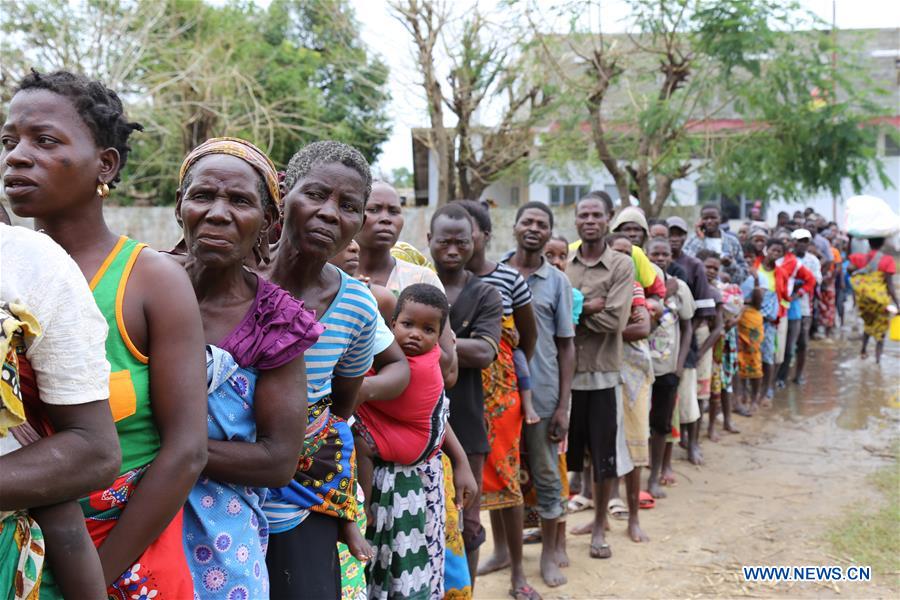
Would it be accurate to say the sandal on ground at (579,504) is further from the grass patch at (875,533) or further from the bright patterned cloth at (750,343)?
the bright patterned cloth at (750,343)

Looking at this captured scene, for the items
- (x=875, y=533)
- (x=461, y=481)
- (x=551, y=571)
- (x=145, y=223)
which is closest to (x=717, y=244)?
(x=875, y=533)

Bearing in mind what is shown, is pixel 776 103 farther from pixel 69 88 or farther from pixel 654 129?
pixel 69 88

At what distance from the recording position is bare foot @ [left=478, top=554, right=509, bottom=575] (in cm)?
469

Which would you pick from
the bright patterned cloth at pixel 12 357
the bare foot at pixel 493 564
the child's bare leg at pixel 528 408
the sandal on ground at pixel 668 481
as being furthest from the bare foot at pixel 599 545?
the bright patterned cloth at pixel 12 357

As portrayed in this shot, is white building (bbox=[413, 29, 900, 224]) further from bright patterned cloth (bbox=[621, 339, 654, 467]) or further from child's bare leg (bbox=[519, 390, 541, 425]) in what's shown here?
child's bare leg (bbox=[519, 390, 541, 425])

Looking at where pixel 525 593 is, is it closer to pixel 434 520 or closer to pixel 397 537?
pixel 434 520

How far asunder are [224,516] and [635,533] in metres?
4.04

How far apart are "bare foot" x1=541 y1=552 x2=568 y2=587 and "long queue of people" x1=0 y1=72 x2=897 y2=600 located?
3 centimetres

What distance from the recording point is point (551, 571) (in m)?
4.62

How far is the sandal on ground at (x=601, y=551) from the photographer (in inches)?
196

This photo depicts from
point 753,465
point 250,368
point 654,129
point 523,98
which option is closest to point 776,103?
point 654,129

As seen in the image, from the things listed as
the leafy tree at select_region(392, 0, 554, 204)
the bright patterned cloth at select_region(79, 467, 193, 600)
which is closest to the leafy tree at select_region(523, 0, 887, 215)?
the leafy tree at select_region(392, 0, 554, 204)

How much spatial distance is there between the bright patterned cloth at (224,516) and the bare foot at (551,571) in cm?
309

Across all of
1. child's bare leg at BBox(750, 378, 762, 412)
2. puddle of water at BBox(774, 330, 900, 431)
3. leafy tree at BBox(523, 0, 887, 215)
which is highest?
leafy tree at BBox(523, 0, 887, 215)
